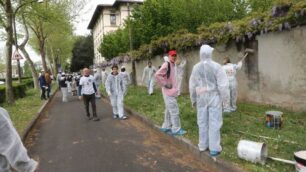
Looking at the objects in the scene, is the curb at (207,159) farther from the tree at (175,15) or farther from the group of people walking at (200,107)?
the tree at (175,15)

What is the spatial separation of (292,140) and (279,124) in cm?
113

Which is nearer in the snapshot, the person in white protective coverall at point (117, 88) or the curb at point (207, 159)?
the curb at point (207, 159)

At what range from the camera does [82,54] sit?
222ft

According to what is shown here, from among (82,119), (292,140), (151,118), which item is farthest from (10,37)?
(292,140)

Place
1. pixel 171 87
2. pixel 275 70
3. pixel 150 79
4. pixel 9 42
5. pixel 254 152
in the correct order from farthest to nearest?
1. pixel 150 79
2. pixel 9 42
3. pixel 275 70
4. pixel 171 87
5. pixel 254 152

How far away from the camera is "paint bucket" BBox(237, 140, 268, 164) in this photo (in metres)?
5.22

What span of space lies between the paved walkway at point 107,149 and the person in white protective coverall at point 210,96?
0.56 metres

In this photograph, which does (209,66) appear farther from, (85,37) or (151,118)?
(85,37)

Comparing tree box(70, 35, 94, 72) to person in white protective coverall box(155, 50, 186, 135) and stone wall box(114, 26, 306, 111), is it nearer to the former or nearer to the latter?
stone wall box(114, 26, 306, 111)

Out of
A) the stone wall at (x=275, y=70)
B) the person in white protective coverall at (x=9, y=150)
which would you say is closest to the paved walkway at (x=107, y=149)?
the person in white protective coverall at (x=9, y=150)

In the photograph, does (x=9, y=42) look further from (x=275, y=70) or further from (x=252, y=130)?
(x=252, y=130)

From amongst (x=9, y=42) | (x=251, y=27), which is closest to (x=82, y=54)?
(x=9, y=42)

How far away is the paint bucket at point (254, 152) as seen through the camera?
5.22m

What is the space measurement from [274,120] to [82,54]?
62.7 meters
